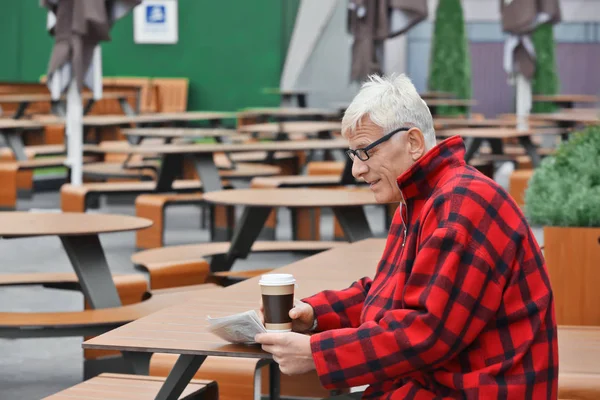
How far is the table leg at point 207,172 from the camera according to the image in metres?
9.31

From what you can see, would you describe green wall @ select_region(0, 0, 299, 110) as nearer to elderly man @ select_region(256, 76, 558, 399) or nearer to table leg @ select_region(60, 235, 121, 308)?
table leg @ select_region(60, 235, 121, 308)

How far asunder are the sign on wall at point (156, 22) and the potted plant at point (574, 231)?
17749 millimetres

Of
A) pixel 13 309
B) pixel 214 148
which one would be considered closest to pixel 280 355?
pixel 13 309

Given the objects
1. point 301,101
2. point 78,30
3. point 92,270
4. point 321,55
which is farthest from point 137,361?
point 321,55

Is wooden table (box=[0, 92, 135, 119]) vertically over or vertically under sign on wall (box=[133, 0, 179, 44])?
under

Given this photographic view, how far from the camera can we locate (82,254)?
5289mm

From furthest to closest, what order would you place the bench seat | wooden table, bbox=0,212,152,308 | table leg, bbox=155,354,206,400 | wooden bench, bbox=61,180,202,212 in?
wooden bench, bbox=61,180,202,212, wooden table, bbox=0,212,152,308, the bench seat, table leg, bbox=155,354,206,400

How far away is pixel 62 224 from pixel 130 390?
2026 mm

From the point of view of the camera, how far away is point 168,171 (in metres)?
9.35

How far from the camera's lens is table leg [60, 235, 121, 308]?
17.2 ft

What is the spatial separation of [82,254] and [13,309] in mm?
1752

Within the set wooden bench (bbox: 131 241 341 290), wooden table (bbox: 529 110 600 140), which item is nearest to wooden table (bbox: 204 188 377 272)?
wooden bench (bbox: 131 241 341 290)

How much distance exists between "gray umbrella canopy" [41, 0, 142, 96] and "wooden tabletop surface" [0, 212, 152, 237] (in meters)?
4.19

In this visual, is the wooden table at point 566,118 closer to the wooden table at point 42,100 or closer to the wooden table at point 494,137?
the wooden table at point 494,137
